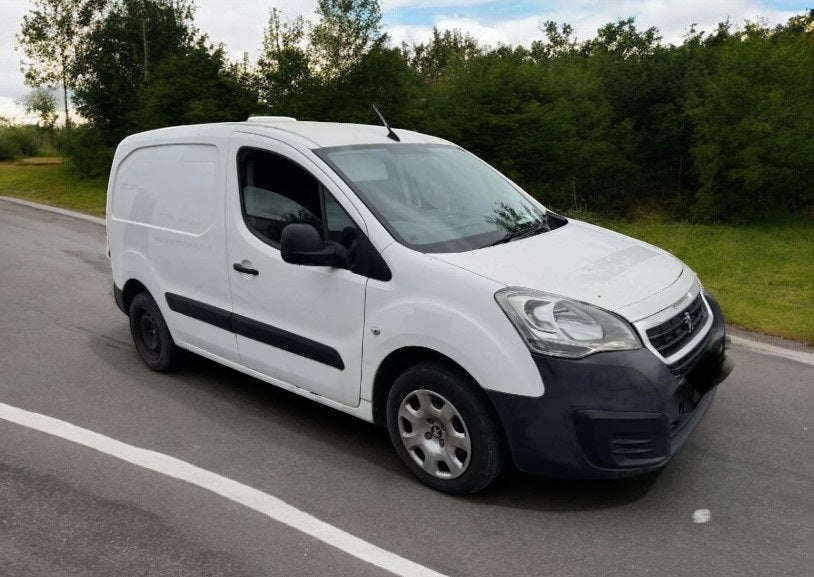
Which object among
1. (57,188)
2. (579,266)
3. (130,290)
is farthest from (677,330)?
(57,188)

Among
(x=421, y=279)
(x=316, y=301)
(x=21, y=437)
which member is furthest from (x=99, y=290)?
(x=421, y=279)

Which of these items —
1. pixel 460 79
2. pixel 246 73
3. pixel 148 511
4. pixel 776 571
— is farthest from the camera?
pixel 460 79

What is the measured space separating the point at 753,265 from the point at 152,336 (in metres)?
7.93

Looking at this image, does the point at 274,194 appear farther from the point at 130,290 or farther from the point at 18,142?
the point at 18,142

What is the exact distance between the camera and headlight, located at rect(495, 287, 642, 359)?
10.8 ft

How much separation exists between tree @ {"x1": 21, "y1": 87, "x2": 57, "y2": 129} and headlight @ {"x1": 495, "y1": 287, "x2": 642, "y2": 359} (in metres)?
39.0

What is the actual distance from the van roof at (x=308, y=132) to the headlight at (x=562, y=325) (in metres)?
1.61

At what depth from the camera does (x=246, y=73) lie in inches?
984

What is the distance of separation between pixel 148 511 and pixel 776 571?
283 cm

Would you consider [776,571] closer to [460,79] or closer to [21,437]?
[21,437]

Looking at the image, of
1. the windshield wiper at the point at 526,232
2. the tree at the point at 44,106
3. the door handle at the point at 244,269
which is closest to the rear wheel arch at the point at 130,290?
the door handle at the point at 244,269

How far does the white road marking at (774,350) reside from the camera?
5837mm

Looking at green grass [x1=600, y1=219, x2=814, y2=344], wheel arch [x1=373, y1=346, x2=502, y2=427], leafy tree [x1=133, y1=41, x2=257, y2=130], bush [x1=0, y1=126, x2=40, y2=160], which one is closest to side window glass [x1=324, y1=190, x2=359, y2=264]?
wheel arch [x1=373, y1=346, x2=502, y2=427]

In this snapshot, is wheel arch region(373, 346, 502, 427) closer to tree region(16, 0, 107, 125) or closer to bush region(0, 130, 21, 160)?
tree region(16, 0, 107, 125)
